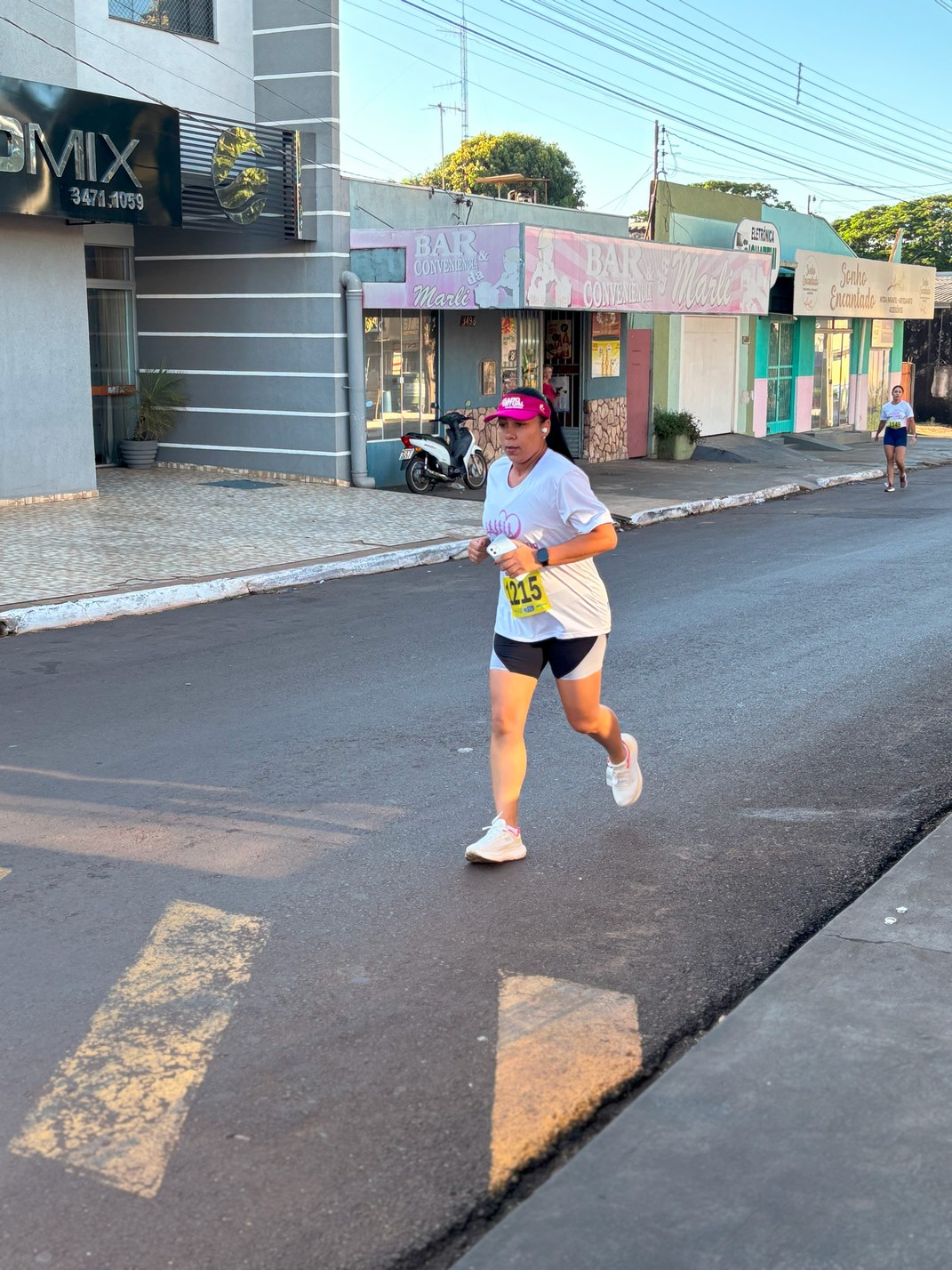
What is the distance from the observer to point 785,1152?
10.9 ft

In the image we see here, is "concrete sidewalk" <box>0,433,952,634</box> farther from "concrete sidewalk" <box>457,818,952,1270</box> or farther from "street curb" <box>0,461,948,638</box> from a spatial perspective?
"concrete sidewalk" <box>457,818,952,1270</box>

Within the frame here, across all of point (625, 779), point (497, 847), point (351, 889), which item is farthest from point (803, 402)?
point (351, 889)

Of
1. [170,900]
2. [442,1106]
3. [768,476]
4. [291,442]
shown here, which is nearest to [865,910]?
[442,1106]

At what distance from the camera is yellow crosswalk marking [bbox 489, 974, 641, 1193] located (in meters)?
3.49

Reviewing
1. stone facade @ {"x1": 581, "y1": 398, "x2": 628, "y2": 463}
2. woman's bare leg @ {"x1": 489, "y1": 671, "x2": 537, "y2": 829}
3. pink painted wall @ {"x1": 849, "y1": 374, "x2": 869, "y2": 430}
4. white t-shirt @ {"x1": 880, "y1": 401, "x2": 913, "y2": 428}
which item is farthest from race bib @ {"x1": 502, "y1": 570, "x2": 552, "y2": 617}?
pink painted wall @ {"x1": 849, "y1": 374, "x2": 869, "y2": 430}

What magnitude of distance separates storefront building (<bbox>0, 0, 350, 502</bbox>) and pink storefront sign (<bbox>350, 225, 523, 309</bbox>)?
51cm

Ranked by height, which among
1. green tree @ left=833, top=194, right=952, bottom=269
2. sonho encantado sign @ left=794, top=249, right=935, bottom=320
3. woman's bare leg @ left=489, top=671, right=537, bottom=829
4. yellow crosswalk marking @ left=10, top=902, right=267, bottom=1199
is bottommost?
yellow crosswalk marking @ left=10, top=902, right=267, bottom=1199

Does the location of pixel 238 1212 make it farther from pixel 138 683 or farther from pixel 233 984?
pixel 138 683

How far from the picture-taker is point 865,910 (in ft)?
15.6

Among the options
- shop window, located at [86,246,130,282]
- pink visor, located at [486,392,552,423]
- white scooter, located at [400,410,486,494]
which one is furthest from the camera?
shop window, located at [86,246,130,282]

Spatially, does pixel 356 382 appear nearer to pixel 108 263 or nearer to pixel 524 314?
pixel 108 263

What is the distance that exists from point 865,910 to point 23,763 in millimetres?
4139

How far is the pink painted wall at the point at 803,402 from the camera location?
34.2m

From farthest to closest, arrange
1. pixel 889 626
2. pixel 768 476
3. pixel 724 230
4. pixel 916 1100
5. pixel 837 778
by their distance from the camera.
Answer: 1. pixel 724 230
2. pixel 768 476
3. pixel 889 626
4. pixel 837 778
5. pixel 916 1100
